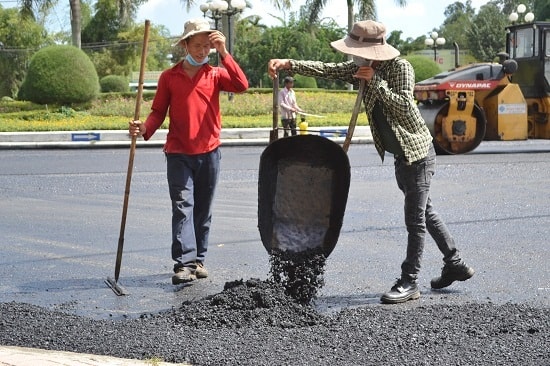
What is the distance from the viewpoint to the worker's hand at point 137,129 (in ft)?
21.6

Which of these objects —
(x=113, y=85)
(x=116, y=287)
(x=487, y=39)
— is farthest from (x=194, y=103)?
(x=487, y=39)

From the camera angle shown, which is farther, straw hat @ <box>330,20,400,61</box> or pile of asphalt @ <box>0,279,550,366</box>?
straw hat @ <box>330,20,400,61</box>

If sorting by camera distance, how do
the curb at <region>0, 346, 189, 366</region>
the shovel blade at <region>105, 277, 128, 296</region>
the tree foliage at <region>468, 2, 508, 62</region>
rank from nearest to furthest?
the curb at <region>0, 346, 189, 366</region> < the shovel blade at <region>105, 277, 128, 296</region> < the tree foliage at <region>468, 2, 508, 62</region>

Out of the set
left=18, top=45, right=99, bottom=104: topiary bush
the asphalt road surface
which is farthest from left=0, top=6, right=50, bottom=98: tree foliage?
the asphalt road surface

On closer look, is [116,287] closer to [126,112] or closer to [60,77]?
[126,112]

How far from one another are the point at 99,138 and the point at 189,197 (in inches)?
638

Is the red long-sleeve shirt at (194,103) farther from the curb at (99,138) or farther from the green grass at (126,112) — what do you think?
the green grass at (126,112)

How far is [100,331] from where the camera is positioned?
5.06m

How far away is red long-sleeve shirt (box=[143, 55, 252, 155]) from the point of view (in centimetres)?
671

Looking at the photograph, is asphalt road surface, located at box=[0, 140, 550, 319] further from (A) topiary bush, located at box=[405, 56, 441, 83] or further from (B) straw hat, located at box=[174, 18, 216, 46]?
(A) topiary bush, located at box=[405, 56, 441, 83]

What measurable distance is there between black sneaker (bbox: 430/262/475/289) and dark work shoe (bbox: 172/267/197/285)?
5.43ft

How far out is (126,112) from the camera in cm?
3048

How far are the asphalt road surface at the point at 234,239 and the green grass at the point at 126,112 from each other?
35.2 feet

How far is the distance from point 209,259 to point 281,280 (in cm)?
182
